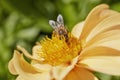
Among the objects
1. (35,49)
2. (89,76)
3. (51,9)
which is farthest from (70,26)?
(89,76)

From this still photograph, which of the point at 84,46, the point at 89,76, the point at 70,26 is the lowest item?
the point at 89,76

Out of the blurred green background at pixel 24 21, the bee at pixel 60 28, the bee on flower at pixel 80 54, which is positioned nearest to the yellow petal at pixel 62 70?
the bee on flower at pixel 80 54

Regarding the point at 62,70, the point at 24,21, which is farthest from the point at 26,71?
the point at 24,21

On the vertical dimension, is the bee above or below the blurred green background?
below

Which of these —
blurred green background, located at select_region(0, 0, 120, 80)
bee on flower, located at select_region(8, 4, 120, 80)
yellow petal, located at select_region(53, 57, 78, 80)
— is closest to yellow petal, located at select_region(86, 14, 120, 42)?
bee on flower, located at select_region(8, 4, 120, 80)

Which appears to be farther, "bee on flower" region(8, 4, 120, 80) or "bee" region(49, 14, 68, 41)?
"bee" region(49, 14, 68, 41)

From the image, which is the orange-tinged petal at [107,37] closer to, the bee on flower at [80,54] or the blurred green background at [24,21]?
the bee on flower at [80,54]

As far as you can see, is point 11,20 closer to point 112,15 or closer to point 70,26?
point 70,26

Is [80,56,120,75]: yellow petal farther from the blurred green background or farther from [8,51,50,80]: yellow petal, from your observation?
the blurred green background
